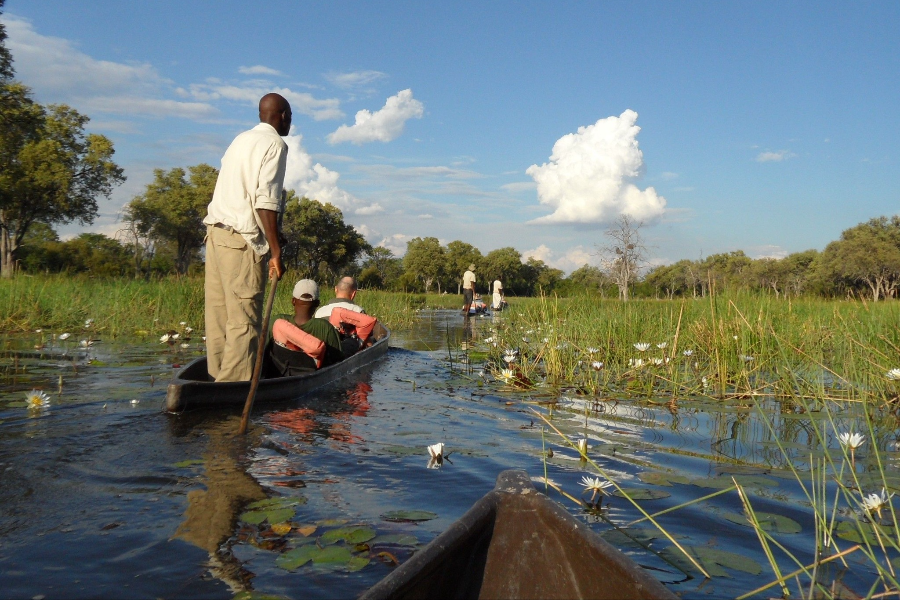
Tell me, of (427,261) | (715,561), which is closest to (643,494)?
(715,561)

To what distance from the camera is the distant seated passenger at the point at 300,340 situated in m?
6.57

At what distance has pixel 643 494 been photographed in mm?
3355

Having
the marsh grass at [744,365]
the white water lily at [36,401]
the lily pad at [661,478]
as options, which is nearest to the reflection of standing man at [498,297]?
the marsh grass at [744,365]

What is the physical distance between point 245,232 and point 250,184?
1.31 feet

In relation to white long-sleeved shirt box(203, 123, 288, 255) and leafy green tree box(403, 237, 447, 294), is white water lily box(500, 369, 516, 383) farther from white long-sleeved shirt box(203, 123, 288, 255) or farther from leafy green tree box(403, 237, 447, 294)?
leafy green tree box(403, 237, 447, 294)

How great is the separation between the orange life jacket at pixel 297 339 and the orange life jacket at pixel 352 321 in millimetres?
1857

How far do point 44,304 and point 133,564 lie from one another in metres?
10.9

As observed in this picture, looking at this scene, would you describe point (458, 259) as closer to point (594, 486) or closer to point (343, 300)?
point (343, 300)

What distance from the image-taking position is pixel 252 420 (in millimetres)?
5227

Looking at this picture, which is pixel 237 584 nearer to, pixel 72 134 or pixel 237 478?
pixel 237 478

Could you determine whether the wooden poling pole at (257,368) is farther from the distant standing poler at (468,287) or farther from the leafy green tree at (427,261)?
the leafy green tree at (427,261)

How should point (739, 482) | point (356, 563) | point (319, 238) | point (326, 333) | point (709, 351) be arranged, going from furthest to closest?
point (319, 238) < point (709, 351) < point (326, 333) < point (739, 482) < point (356, 563)

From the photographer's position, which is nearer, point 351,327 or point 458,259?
point 351,327

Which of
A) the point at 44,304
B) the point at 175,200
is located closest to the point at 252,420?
the point at 44,304
